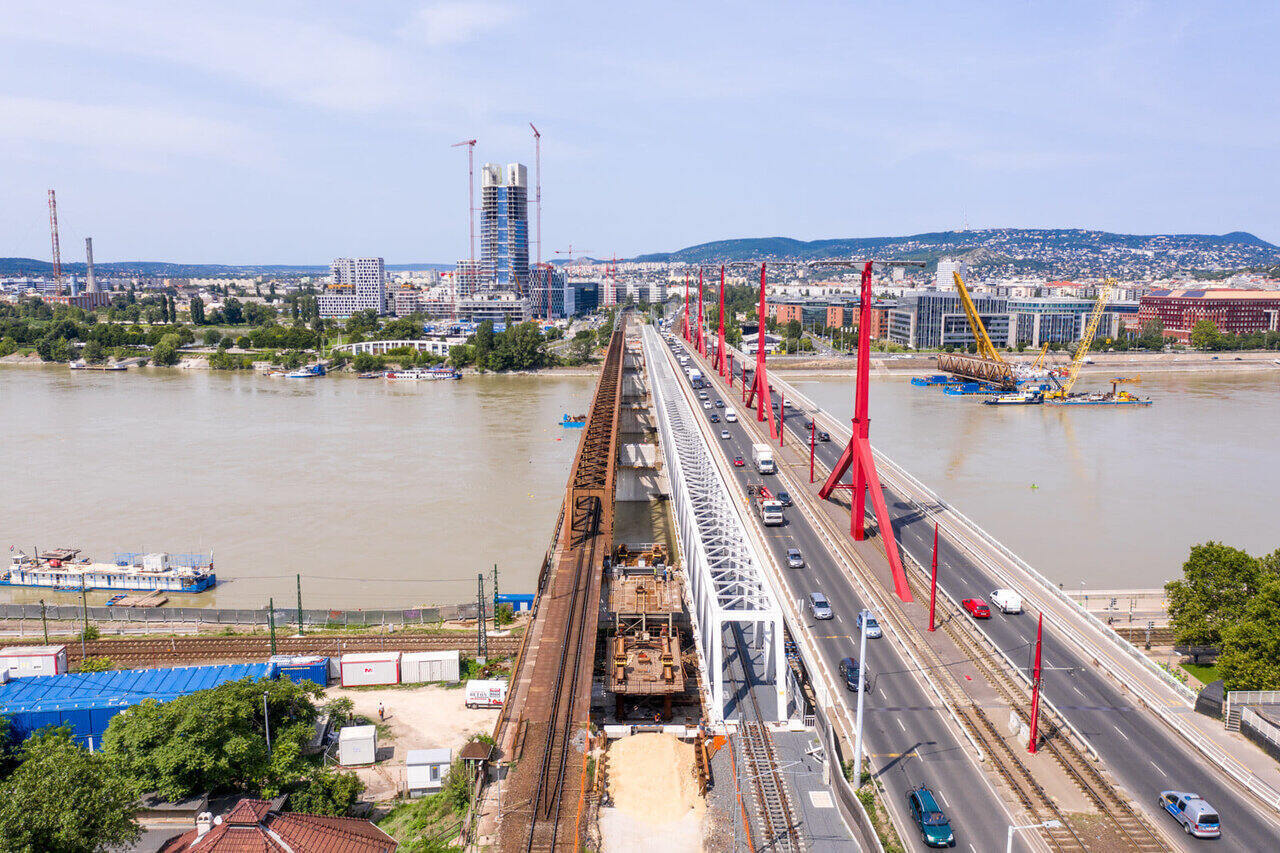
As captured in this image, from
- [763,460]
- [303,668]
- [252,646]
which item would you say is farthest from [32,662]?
[763,460]

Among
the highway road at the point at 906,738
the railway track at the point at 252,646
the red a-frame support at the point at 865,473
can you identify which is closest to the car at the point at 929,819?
the highway road at the point at 906,738

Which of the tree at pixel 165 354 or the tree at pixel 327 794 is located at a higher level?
the tree at pixel 165 354

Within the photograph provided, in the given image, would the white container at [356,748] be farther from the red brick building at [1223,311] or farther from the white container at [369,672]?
the red brick building at [1223,311]

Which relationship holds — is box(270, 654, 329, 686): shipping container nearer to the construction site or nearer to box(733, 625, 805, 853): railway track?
box(733, 625, 805, 853): railway track

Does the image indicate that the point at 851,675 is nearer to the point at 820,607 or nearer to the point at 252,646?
the point at 820,607

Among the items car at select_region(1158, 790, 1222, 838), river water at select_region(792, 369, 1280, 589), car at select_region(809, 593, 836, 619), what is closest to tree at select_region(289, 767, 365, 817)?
car at select_region(809, 593, 836, 619)

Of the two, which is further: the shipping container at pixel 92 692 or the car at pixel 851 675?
the shipping container at pixel 92 692

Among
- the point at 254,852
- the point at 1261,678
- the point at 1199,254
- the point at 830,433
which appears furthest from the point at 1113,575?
the point at 1199,254

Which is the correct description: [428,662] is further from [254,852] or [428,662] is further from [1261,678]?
[1261,678]
